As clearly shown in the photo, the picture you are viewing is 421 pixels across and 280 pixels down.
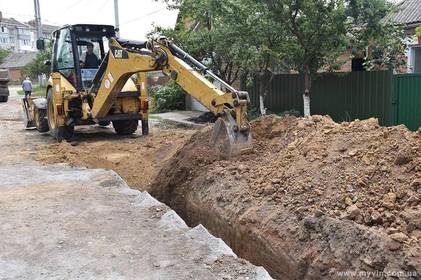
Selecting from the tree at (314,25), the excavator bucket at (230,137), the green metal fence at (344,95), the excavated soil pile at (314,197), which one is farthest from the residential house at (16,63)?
the excavated soil pile at (314,197)

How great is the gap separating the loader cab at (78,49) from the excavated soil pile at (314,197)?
5.58 meters

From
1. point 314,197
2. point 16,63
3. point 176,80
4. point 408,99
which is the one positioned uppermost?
point 16,63

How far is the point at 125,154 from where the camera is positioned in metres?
10.5

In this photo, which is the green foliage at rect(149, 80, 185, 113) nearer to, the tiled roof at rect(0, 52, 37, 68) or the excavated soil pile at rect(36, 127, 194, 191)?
the excavated soil pile at rect(36, 127, 194, 191)

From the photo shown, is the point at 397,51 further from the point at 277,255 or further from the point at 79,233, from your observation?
the point at 79,233

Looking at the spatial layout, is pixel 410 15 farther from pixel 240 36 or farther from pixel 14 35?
pixel 14 35

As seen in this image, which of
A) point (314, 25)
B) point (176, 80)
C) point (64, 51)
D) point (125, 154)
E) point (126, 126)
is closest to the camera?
point (176, 80)

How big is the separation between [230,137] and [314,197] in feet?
7.23

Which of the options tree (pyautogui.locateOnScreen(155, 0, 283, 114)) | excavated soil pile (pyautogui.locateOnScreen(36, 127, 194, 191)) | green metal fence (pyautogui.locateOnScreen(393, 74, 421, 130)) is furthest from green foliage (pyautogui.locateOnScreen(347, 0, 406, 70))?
excavated soil pile (pyautogui.locateOnScreen(36, 127, 194, 191))

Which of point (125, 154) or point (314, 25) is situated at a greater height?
point (314, 25)

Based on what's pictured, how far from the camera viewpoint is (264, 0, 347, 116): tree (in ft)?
36.7

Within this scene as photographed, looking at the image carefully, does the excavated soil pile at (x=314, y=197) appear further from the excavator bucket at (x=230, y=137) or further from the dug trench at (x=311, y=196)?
the excavator bucket at (x=230, y=137)

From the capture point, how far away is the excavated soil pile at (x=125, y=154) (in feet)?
29.2

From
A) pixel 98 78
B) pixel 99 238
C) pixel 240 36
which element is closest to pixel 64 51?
pixel 98 78
